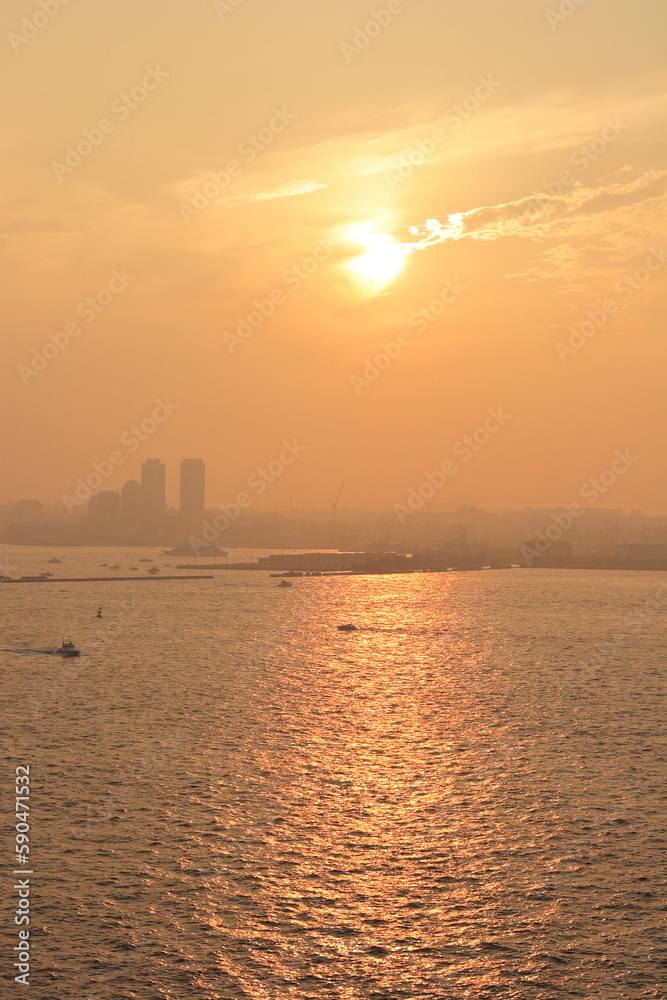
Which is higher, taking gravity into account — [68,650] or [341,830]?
[68,650]

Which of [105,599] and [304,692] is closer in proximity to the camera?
[304,692]

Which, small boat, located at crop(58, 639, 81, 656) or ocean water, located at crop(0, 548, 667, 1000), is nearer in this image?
ocean water, located at crop(0, 548, 667, 1000)

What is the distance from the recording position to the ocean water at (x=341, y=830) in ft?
92.0

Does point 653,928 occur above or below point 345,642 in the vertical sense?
below

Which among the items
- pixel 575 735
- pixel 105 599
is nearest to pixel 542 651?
pixel 575 735

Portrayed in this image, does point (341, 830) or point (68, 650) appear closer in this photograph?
point (341, 830)

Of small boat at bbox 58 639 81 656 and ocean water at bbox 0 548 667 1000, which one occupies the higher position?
small boat at bbox 58 639 81 656

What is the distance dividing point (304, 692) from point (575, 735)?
941 inches

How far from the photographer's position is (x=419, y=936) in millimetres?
29781

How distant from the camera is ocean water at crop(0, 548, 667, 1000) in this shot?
28047mm

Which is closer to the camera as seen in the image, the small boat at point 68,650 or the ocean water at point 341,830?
the ocean water at point 341,830

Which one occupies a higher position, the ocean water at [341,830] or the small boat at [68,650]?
the small boat at [68,650]

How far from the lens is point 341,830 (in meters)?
39.1

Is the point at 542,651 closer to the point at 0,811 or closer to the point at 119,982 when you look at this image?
the point at 0,811
